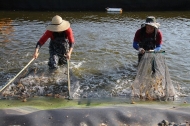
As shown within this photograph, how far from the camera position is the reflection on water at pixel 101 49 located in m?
6.41

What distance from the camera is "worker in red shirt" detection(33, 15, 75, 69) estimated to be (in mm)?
5840

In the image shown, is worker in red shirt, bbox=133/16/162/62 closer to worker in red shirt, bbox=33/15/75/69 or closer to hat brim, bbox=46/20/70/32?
worker in red shirt, bbox=33/15/75/69

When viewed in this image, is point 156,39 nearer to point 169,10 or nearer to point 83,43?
point 83,43

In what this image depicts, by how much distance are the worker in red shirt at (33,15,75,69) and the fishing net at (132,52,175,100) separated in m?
1.75

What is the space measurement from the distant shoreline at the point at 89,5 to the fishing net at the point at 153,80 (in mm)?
12213

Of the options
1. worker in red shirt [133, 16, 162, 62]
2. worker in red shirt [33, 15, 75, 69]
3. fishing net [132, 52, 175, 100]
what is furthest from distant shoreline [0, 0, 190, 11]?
fishing net [132, 52, 175, 100]

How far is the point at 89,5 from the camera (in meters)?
17.2

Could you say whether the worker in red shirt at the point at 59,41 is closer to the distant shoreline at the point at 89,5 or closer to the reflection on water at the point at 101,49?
the reflection on water at the point at 101,49

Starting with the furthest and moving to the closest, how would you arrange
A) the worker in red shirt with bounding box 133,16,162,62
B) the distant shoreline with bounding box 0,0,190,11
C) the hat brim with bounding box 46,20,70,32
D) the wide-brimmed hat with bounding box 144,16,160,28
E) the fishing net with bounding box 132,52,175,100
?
1. the distant shoreline with bounding box 0,0,190,11
2. the worker in red shirt with bounding box 133,16,162,62
3. the hat brim with bounding box 46,20,70,32
4. the wide-brimmed hat with bounding box 144,16,160,28
5. the fishing net with bounding box 132,52,175,100

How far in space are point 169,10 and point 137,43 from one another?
12.0 m

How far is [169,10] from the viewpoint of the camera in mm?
17062

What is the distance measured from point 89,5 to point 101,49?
9147 mm

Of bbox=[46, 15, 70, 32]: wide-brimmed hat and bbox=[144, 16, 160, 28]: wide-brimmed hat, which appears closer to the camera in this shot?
bbox=[144, 16, 160, 28]: wide-brimmed hat

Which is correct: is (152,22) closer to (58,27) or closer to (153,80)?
(153,80)
